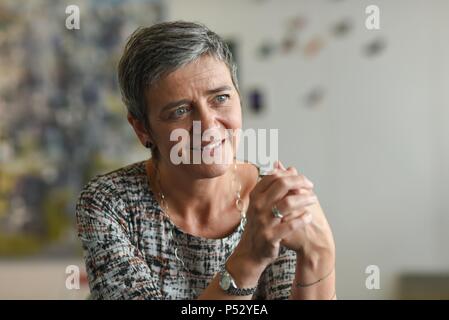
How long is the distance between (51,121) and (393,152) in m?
1.65

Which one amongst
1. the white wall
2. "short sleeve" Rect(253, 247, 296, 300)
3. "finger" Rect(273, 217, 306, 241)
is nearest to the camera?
"finger" Rect(273, 217, 306, 241)

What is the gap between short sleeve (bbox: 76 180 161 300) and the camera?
1017mm

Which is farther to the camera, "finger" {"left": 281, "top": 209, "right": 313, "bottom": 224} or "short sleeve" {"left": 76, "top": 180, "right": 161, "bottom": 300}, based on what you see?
"short sleeve" {"left": 76, "top": 180, "right": 161, "bottom": 300}

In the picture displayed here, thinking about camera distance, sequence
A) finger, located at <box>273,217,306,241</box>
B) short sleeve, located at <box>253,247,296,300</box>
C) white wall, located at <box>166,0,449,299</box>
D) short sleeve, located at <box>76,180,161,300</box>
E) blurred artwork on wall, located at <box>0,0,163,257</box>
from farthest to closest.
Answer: blurred artwork on wall, located at <box>0,0,163,257</box> → white wall, located at <box>166,0,449,299</box> → short sleeve, located at <box>253,247,296,300</box> → short sleeve, located at <box>76,180,161,300</box> → finger, located at <box>273,217,306,241</box>

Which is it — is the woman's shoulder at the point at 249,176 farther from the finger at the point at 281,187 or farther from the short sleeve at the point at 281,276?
the finger at the point at 281,187

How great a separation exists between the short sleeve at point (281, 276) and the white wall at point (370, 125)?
74.5 inches

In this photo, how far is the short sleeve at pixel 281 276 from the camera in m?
1.12

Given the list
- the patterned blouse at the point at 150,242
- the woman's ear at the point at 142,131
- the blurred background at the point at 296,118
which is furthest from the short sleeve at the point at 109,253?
the blurred background at the point at 296,118

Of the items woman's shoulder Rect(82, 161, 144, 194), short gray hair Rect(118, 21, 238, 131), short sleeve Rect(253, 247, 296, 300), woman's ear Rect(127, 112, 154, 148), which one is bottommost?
short sleeve Rect(253, 247, 296, 300)

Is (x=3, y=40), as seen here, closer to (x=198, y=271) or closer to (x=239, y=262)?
(x=198, y=271)

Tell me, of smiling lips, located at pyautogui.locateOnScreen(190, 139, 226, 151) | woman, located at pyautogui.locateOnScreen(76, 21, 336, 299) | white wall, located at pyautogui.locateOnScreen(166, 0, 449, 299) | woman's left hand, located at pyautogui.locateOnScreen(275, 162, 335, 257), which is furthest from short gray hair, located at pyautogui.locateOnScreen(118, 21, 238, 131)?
white wall, located at pyautogui.locateOnScreen(166, 0, 449, 299)

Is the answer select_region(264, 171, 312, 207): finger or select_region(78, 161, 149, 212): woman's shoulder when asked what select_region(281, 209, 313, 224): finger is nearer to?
select_region(264, 171, 312, 207): finger

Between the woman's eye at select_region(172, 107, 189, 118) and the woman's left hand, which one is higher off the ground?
the woman's eye at select_region(172, 107, 189, 118)

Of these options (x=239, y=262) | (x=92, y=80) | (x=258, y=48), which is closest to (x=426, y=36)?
(x=258, y=48)
